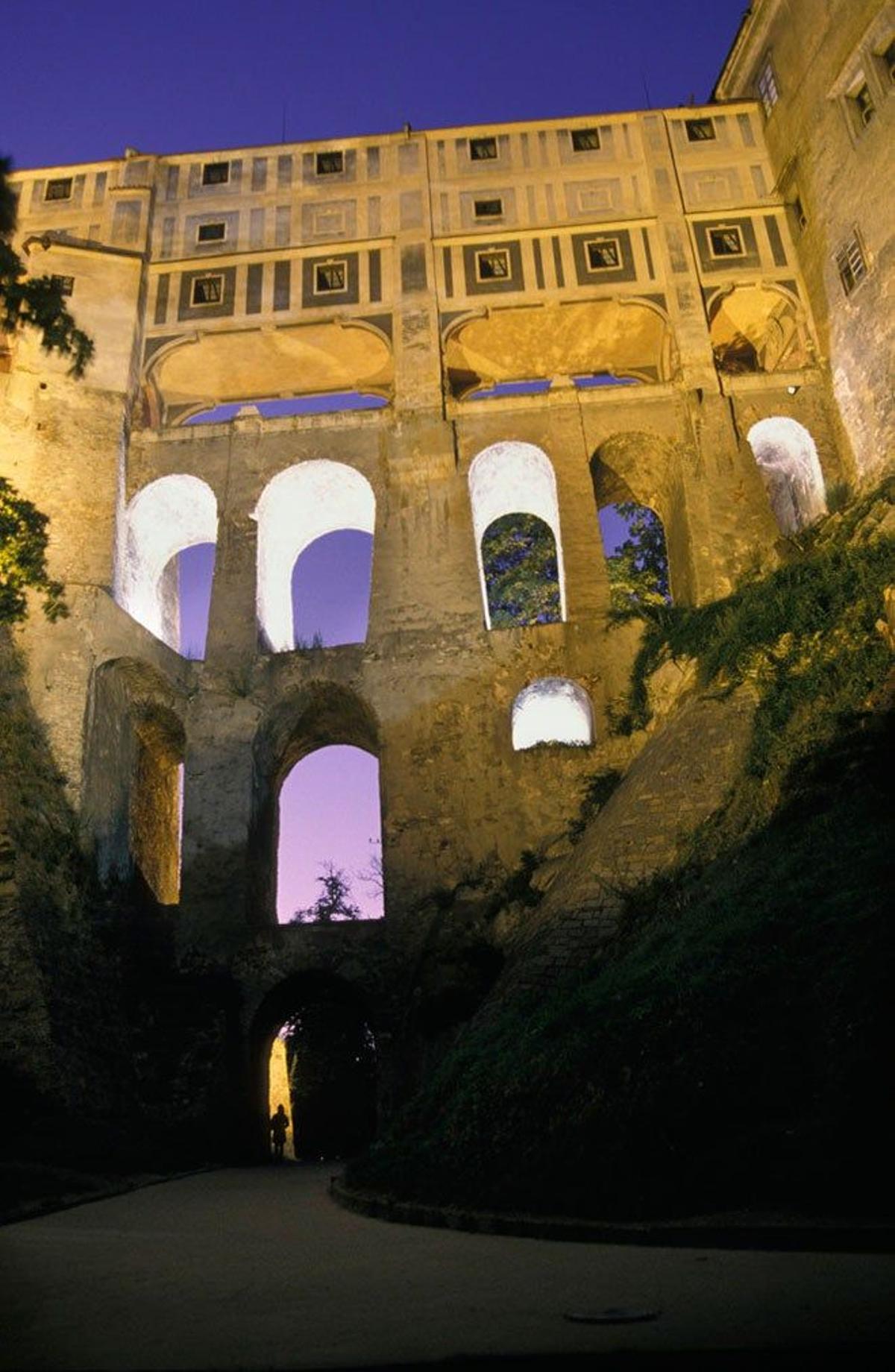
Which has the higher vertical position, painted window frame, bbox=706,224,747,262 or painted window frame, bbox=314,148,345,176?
painted window frame, bbox=314,148,345,176

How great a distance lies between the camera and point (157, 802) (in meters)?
19.1

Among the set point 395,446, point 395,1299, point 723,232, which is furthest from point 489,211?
point 395,1299

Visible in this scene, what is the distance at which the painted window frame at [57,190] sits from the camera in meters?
23.4

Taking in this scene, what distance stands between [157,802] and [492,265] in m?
14.3

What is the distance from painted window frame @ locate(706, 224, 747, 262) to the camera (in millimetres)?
21766

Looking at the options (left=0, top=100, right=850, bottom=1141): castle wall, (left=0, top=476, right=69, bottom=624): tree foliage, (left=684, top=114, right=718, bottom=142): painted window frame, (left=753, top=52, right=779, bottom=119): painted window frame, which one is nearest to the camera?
(left=0, top=476, right=69, bottom=624): tree foliage

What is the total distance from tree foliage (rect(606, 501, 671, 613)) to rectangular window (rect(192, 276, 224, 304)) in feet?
34.8

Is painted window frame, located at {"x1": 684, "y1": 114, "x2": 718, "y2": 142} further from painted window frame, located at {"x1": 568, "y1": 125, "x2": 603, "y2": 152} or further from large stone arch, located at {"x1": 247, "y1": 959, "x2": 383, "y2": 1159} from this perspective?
large stone arch, located at {"x1": 247, "y1": 959, "x2": 383, "y2": 1159}

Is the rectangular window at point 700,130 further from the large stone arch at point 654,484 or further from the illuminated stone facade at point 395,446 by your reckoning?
the large stone arch at point 654,484

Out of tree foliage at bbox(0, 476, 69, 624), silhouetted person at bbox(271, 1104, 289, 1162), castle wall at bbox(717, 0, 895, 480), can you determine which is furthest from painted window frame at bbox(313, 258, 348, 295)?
silhouetted person at bbox(271, 1104, 289, 1162)

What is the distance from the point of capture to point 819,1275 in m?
3.57

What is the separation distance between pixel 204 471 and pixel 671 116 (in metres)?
14.7

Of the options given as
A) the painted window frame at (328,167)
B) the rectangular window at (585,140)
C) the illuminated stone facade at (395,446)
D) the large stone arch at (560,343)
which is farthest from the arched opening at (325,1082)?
the rectangular window at (585,140)

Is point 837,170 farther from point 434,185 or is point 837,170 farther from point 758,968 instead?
point 758,968
